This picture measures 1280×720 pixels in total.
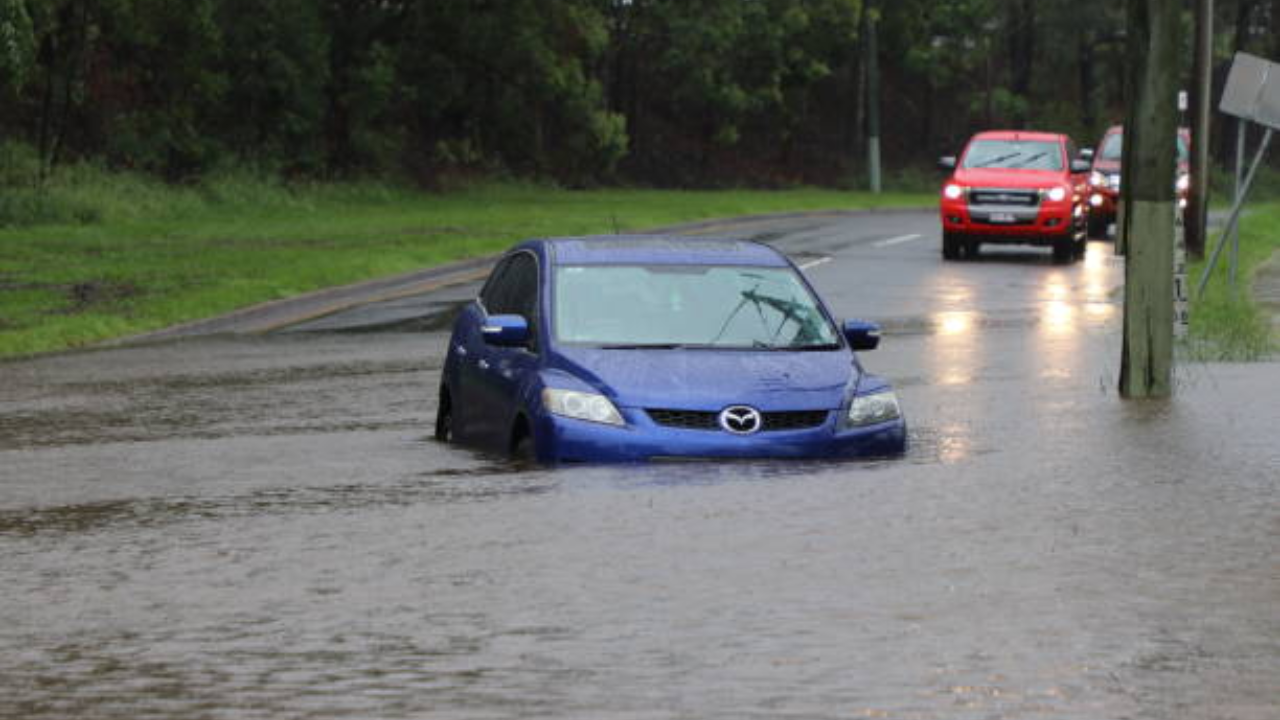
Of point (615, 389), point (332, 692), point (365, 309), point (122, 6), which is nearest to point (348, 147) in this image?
point (122, 6)

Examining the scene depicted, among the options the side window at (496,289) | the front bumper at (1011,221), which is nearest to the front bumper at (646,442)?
the side window at (496,289)

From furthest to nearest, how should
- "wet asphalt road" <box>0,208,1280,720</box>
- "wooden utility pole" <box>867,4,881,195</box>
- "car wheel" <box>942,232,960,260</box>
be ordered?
"wooden utility pole" <box>867,4,881,195</box> < "car wheel" <box>942,232,960,260</box> < "wet asphalt road" <box>0,208,1280,720</box>

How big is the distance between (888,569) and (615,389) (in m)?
3.05

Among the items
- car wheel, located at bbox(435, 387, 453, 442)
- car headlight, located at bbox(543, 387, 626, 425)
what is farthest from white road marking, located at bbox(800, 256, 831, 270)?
car headlight, located at bbox(543, 387, 626, 425)

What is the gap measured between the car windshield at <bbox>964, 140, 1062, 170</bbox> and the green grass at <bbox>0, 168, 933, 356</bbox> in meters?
6.86

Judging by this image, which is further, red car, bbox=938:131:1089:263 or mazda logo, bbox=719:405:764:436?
red car, bbox=938:131:1089:263

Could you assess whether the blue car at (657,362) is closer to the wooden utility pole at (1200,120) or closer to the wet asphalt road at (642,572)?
the wet asphalt road at (642,572)

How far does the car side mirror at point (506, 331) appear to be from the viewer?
12.9 m

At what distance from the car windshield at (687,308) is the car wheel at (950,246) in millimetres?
23691

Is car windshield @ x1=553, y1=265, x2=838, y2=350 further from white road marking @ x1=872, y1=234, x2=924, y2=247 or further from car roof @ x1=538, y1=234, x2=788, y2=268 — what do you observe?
white road marking @ x1=872, y1=234, x2=924, y2=247

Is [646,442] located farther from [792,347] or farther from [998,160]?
[998,160]

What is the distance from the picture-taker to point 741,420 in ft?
40.1

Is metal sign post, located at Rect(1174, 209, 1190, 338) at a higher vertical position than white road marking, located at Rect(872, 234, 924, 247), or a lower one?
higher

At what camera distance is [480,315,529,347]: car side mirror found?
12.9 m
